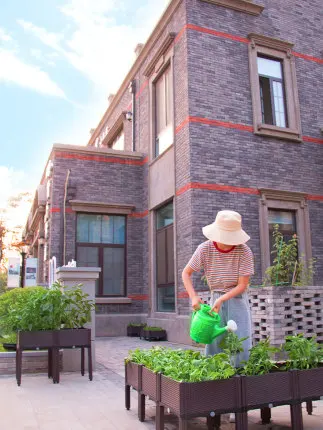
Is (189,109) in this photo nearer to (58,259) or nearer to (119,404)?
(58,259)

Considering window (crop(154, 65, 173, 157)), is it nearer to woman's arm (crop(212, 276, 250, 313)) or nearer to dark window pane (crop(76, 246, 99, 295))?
dark window pane (crop(76, 246, 99, 295))

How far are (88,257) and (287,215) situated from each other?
5842 millimetres

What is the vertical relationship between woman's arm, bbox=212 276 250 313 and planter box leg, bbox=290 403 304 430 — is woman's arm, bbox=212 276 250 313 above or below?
above

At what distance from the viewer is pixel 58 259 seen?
1309cm

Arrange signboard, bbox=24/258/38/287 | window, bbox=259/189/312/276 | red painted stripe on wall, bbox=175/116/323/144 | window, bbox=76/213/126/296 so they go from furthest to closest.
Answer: signboard, bbox=24/258/38/287
window, bbox=76/213/126/296
window, bbox=259/189/312/276
red painted stripe on wall, bbox=175/116/323/144

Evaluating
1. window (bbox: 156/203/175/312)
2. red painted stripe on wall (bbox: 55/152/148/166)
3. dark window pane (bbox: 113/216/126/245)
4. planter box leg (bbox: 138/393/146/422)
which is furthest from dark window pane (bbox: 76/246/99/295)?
planter box leg (bbox: 138/393/146/422)

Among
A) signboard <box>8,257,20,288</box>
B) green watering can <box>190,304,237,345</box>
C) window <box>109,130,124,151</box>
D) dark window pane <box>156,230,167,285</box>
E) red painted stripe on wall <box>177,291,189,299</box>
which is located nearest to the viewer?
green watering can <box>190,304,237,345</box>

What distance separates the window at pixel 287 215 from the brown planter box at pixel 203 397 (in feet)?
27.3

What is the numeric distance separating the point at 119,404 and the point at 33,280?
12.1m

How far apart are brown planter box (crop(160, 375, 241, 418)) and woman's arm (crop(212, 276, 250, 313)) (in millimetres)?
618

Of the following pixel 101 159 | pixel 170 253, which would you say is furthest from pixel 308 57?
pixel 170 253

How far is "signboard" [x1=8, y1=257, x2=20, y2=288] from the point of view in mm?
17203

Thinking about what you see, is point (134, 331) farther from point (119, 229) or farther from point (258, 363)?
point (258, 363)

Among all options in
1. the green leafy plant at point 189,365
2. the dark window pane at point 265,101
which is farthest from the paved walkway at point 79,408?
the dark window pane at point 265,101
